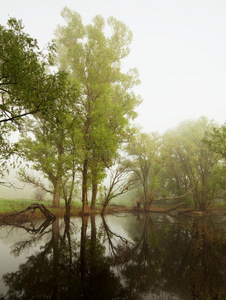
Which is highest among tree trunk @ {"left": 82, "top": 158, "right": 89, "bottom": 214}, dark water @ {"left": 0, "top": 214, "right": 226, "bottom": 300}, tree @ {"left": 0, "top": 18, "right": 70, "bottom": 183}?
tree @ {"left": 0, "top": 18, "right": 70, "bottom": 183}

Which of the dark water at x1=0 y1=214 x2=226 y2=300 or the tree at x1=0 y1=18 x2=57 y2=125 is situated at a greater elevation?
the tree at x1=0 y1=18 x2=57 y2=125

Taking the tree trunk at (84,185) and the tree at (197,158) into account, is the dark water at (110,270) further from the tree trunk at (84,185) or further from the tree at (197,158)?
the tree at (197,158)

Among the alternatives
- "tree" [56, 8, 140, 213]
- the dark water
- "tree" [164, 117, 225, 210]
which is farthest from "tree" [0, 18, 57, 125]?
"tree" [164, 117, 225, 210]

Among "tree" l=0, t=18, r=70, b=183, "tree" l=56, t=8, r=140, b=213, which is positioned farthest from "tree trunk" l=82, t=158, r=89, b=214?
"tree" l=0, t=18, r=70, b=183

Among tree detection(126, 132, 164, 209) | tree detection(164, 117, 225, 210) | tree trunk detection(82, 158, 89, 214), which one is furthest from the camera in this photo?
tree detection(164, 117, 225, 210)

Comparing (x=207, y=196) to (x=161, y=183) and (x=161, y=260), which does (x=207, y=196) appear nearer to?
(x=161, y=183)

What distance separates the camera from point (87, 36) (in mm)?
20656

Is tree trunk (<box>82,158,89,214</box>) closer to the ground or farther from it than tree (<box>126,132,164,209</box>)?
closer to the ground

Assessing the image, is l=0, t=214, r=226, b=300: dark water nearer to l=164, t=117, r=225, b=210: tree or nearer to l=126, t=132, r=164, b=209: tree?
l=126, t=132, r=164, b=209: tree

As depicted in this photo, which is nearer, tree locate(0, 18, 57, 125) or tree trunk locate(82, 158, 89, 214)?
tree locate(0, 18, 57, 125)

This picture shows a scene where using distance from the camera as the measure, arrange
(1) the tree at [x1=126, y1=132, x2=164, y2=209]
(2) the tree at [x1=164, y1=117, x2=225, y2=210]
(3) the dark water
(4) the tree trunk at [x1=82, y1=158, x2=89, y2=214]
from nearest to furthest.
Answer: (3) the dark water
(4) the tree trunk at [x1=82, y1=158, x2=89, y2=214]
(1) the tree at [x1=126, y1=132, x2=164, y2=209]
(2) the tree at [x1=164, y1=117, x2=225, y2=210]

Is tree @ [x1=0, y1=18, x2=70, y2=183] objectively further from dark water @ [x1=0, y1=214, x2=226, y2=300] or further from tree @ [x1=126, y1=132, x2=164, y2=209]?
tree @ [x1=126, y1=132, x2=164, y2=209]

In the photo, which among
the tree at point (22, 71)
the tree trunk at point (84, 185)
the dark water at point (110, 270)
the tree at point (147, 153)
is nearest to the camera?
the dark water at point (110, 270)

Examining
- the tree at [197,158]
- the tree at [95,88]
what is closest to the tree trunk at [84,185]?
the tree at [95,88]
